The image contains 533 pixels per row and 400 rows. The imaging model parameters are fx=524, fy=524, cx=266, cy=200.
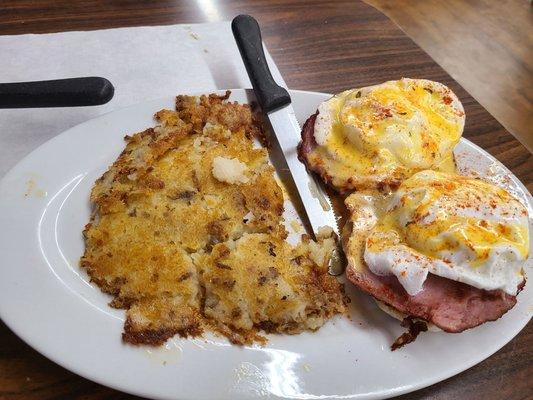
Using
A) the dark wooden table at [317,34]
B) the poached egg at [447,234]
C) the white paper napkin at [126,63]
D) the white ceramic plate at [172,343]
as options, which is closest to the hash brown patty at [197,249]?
the white ceramic plate at [172,343]

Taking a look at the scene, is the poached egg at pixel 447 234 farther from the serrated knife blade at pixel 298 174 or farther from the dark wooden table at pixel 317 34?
the dark wooden table at pixel 317 34

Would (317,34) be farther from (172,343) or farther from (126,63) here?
(172,343)

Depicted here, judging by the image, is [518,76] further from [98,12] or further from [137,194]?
[137,194]

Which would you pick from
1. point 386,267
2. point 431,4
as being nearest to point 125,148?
point 386,267

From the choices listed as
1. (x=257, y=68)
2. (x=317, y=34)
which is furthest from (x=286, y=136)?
(x=317, y=34)

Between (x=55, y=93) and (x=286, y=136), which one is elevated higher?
(x=55, y=93)

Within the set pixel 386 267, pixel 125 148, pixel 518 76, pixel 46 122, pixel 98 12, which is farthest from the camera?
pixel 518 76

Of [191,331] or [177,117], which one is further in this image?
[177,117]
